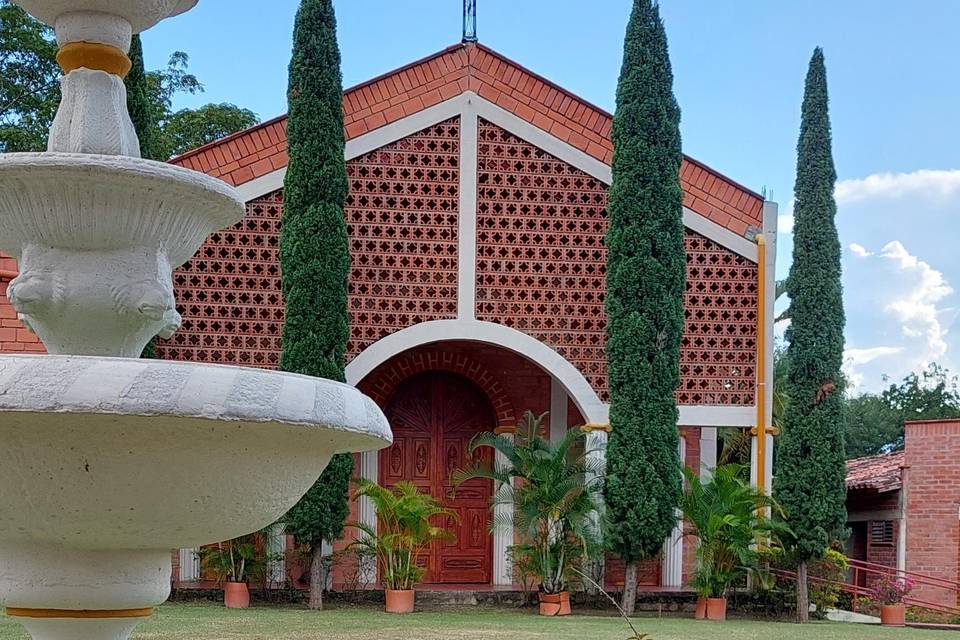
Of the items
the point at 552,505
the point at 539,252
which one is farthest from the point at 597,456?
the point at 539,252

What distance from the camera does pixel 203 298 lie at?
12.7m

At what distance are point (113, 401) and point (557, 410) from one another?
12183 mm

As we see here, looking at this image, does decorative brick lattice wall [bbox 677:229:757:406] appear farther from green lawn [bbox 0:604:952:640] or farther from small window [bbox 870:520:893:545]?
small window [bbox 870:520:893:545]

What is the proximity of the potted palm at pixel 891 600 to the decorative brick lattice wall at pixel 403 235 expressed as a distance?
19.6 feet

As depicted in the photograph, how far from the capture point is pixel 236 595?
11805mm

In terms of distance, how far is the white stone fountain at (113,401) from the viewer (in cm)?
273

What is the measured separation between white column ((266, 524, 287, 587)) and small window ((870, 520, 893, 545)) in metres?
11.9

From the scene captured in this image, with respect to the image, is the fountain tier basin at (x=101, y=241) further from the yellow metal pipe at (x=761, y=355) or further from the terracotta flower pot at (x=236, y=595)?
the yellow metal pipe at (x=761, y=355)

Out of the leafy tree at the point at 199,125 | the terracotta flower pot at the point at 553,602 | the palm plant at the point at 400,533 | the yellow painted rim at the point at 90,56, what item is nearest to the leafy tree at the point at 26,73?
the leafy tree at the point at 199,125

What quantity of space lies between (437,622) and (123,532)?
8.00 meters

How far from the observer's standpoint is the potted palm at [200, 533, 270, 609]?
1182 centimetres

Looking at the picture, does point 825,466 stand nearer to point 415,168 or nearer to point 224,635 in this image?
point 415,168

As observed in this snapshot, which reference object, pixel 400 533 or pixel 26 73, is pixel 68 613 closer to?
pixel 400 533

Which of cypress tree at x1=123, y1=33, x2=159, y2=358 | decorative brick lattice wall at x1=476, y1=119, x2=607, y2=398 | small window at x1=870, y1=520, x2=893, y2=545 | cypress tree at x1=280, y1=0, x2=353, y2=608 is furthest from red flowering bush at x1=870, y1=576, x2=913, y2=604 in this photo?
cypress tree at x1=123, y1=33, x2=159, y2=358
